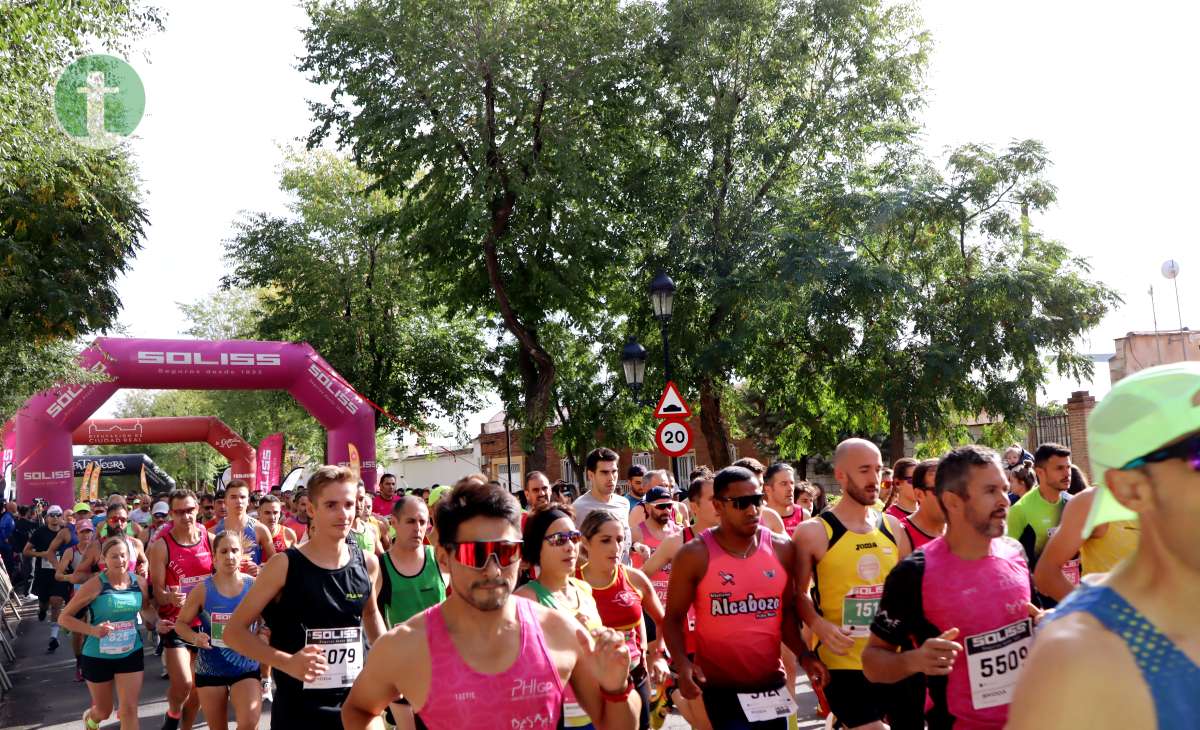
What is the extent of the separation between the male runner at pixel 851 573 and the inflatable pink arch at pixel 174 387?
16.5m

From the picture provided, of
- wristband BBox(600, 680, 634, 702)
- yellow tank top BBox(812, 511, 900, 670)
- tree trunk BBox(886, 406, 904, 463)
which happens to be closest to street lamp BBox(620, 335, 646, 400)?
tree trunk BBox(886, 406, 904, 463)

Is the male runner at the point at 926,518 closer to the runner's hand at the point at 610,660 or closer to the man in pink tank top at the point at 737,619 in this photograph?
the man in pink tank top at the point at 737,619

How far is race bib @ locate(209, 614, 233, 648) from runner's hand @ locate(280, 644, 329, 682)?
240cm

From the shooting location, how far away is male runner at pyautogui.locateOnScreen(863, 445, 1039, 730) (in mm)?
4379

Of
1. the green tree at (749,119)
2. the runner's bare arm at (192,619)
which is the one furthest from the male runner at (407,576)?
the green tree at (749,119)

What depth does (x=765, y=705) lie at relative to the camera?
567cm

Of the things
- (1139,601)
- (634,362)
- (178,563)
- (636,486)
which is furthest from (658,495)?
(634,362)

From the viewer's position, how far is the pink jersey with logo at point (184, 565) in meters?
10.1

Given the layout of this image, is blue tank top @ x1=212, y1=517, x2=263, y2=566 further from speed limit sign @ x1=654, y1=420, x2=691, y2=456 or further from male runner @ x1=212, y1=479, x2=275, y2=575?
speed limit sign @ x1=654, y1=420, x2=691, y2=456

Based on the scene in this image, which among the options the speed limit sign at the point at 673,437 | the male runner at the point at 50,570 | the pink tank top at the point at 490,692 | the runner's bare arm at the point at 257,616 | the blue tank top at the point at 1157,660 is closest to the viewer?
the blue tank top at the point at 1157,660

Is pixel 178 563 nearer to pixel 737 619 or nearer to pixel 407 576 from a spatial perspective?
pixel 407 576

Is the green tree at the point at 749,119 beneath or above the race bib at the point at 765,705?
above

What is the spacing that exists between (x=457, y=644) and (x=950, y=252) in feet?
73.7

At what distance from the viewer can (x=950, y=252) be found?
2433 cm
